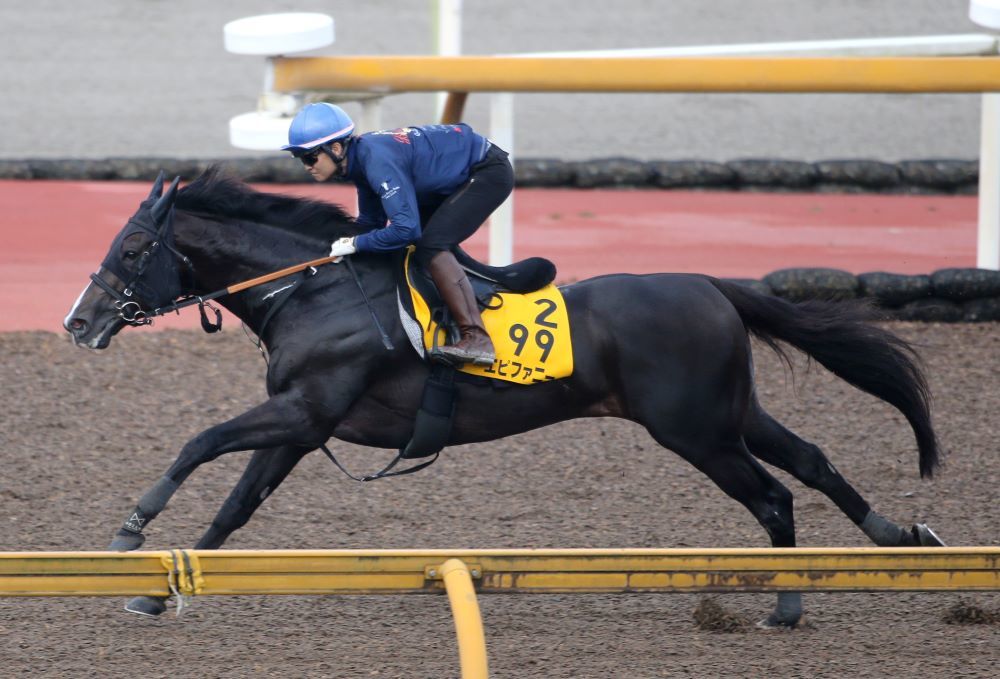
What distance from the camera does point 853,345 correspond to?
5801 mm

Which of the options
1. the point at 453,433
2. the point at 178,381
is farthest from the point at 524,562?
the point at 178,381

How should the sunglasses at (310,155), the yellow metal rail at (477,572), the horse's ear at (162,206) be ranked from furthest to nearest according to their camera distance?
the horse's ear at (162,206) < the sunglasses at (310,155) < the yellow metal rail at (477,572)

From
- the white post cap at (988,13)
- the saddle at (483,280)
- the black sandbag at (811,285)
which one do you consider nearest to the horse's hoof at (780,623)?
the saddle at (483,280)

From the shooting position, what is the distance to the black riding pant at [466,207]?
5.27 m

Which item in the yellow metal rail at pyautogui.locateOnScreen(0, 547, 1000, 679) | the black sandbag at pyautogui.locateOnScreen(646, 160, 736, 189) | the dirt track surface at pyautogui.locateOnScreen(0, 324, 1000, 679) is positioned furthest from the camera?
the black sandbag at pyautogui.locateOnScreen(646, 160, 736, 189)

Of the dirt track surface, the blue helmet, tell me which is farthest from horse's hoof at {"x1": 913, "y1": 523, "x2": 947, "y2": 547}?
the blue helmet

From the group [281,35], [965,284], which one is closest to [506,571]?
[281,35]

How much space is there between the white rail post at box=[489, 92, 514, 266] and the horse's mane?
3605 millimetres

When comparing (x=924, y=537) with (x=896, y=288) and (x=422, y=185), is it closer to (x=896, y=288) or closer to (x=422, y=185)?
(x=422, y=185)

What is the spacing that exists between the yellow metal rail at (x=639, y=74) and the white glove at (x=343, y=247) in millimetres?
3189

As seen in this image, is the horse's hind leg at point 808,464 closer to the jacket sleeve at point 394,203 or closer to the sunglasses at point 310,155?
the jacket sleeve at point 394,203

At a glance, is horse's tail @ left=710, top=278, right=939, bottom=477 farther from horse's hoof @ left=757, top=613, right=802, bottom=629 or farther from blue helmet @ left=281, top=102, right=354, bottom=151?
blue helmet @ left=281, top=102, right=354, bottom=151

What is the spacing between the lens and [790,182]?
13.0 meters

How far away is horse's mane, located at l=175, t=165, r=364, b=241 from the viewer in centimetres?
546
